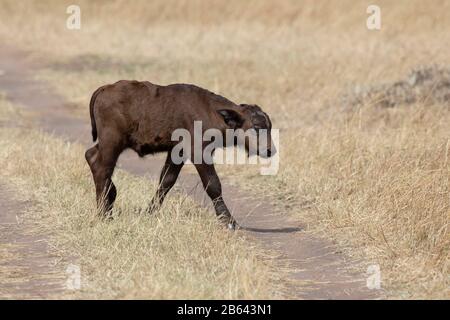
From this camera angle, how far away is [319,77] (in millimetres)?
16266

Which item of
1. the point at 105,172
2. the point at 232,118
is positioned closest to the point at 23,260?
the point at 105,172

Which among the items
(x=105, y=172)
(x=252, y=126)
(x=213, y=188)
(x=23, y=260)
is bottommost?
(x=23, y=260)

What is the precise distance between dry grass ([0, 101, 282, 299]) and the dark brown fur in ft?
1.08

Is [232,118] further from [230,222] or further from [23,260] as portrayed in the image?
[23,260]

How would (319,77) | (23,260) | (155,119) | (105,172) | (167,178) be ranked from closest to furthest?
(23,260) < (155,119) < (105,172) < (167,178) < (319,77)

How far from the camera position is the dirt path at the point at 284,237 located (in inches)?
251

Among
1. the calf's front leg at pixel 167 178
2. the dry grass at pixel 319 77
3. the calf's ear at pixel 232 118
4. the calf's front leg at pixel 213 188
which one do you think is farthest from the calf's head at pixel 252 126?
the dry grass at pixel 319 77

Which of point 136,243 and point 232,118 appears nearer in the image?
point 136,243

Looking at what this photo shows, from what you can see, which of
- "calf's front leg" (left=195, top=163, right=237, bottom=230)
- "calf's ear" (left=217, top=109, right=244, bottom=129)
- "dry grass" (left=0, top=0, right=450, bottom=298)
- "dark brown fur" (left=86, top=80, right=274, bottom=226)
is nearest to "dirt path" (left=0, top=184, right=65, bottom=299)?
"dark brown fur" (left=86, top=80, right=274, bottom=226)

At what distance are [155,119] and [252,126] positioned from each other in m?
0.81

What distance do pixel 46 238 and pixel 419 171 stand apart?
336cm

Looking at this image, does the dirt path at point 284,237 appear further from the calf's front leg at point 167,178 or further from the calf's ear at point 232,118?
the calf's ear at point 232,118

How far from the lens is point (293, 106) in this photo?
14.9 m

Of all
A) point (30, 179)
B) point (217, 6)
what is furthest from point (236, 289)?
point (217, 6)
